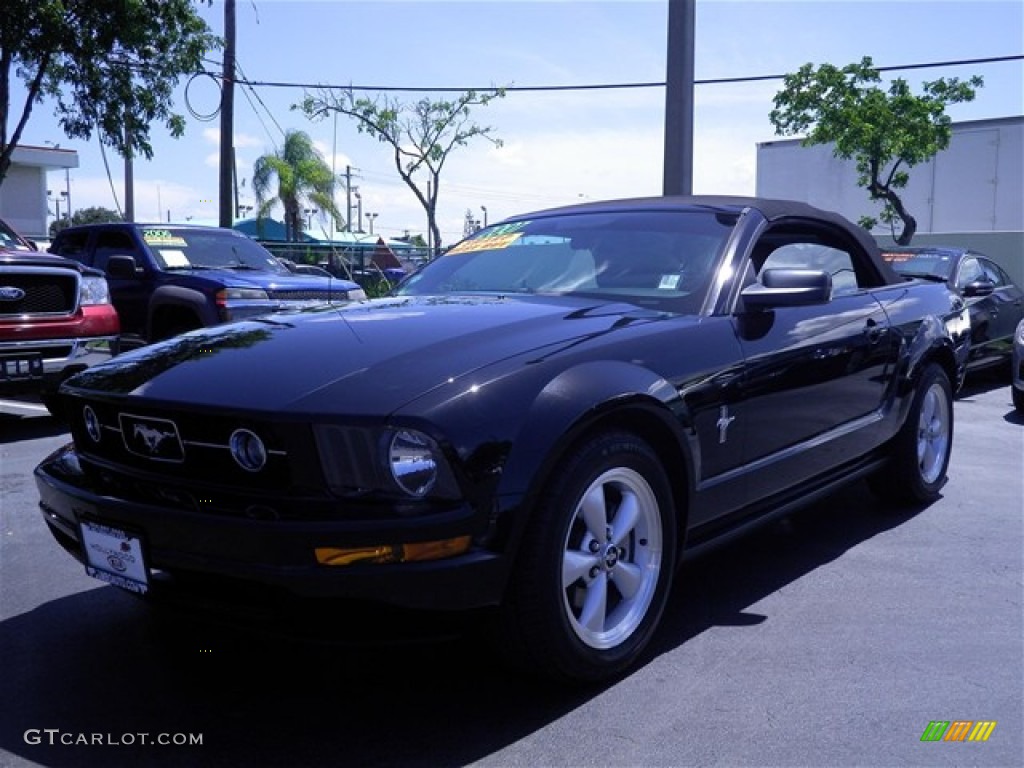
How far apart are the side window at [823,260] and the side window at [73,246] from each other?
305 inches

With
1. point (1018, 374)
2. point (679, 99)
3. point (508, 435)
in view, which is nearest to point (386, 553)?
point (508, 435)

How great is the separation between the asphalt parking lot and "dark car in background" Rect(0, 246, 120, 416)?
282 cm

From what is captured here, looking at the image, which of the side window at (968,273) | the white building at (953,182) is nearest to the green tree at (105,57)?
the side window at (968,273)

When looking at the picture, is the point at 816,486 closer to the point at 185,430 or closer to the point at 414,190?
the point at 185,430

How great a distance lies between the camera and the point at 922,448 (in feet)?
16.5

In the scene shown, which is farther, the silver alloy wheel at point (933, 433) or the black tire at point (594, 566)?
the silver alloy wheel at point (933, 433)

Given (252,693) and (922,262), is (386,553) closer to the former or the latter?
(252,693)

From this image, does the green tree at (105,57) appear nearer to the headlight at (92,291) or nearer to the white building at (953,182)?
the headlight at (92,291)

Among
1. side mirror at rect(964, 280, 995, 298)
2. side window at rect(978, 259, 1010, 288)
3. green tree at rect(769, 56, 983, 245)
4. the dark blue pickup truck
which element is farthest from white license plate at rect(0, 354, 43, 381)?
green tree at rect(769, 56, 983, 245)

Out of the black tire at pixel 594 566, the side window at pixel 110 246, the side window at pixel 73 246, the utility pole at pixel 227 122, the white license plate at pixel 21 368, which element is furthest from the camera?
the utility pole at pixel 227 122

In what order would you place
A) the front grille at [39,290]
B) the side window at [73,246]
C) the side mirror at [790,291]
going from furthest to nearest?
the side window at [73,246] → the front grille at [39,290] → the side mirror at [790,291]

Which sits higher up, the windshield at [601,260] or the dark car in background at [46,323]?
the windshield at [601,260]

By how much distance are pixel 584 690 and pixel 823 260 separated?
3062 mm

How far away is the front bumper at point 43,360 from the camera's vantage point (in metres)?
6.59
